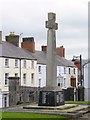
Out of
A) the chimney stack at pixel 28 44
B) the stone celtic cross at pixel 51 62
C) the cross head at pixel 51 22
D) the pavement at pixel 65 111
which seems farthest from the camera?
the chimney stack at pixel 28 44

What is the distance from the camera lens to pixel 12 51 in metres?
38.6

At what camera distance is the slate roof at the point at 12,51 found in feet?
120

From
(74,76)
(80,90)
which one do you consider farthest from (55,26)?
(74,76)

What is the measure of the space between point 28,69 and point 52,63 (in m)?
23.6

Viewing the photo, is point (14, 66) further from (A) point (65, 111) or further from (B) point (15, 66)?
(A) point (65, 111)

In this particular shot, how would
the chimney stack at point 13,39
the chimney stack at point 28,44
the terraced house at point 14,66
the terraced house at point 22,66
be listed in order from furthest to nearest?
the chimney stack at point 28,44
the chimney stack at point 13,39
the terraced house at point 14,66
the terraced house at point 22,66

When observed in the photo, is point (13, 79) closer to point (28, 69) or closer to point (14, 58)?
point (14, 58)

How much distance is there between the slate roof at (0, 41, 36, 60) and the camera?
120ft

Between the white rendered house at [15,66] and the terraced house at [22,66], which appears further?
the white rendered house at [15,66]

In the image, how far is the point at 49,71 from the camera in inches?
680

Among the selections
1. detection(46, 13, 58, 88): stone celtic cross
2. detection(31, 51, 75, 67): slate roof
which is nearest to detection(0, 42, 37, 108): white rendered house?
detection(31, 51, 75, 67): slate roof

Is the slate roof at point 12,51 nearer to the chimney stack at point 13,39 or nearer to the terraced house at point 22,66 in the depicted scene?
the terraced house at point 22,66

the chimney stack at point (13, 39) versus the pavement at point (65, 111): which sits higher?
the chimney stack at point (13, 39)

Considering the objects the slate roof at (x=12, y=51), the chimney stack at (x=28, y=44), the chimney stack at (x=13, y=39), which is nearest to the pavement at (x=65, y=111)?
the slate roof at (x=12, y=51)
